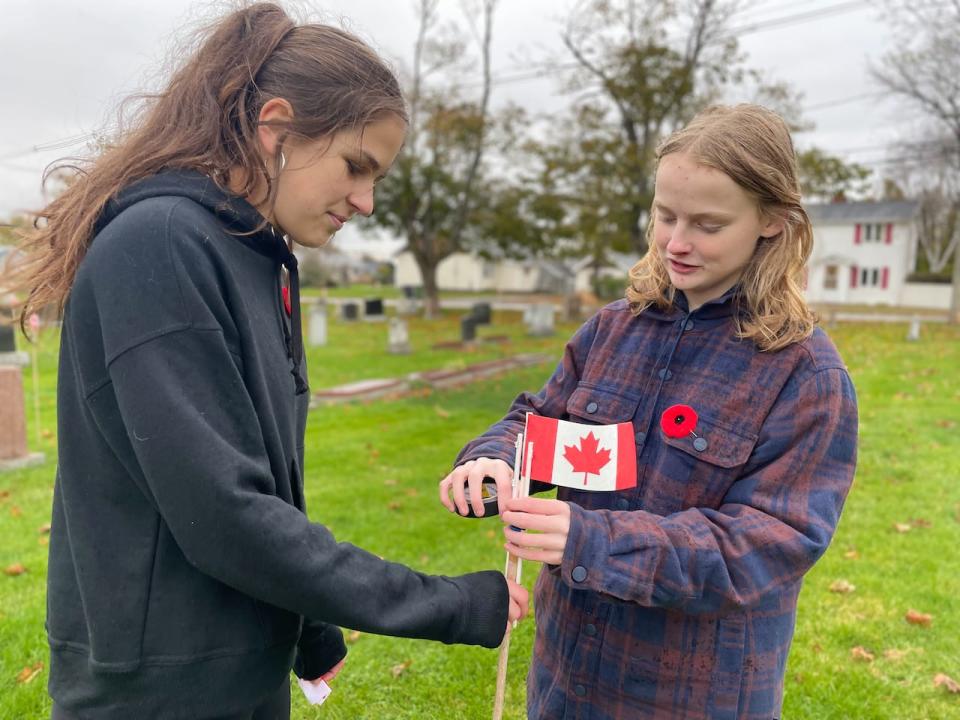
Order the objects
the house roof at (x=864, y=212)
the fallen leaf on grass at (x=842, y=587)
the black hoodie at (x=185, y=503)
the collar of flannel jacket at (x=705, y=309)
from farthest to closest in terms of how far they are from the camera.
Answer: the house roof at (x=864, y=212), the fallen leaf on grass at (x=842, y=587), the collar of flannel jacket at (x=705, y=309), the black hoodie at (x=185, y=503)

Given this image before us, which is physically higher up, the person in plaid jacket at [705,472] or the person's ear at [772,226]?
the person's ear at [772,226]

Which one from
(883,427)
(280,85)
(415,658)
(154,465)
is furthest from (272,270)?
(883,427)

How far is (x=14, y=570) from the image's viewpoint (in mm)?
4375

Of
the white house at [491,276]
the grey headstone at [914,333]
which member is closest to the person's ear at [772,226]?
the grey headstone at [914,333]

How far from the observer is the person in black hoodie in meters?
1.20

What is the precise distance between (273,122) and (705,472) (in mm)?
1153

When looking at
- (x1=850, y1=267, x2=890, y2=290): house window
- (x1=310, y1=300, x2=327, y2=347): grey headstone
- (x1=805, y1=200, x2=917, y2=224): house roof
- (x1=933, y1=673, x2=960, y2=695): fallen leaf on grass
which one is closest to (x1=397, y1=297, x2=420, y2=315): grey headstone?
(x1=310, y1=300, x2=327, y2=347): grey headstone

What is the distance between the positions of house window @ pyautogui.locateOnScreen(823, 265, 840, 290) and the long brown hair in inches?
1648

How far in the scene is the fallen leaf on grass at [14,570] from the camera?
4363 mm

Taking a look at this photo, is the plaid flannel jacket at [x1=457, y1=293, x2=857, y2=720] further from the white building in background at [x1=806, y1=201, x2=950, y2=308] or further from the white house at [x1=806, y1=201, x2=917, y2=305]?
the white house at [x1=806, y1=201, x2=917, y2=305]

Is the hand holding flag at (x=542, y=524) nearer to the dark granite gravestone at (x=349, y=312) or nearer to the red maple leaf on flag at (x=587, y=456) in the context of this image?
the red maple leaf on flag at (x=587, y=456)

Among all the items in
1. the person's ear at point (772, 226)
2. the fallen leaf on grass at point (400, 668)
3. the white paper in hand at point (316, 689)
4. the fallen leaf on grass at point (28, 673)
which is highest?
the person's ear at point (772, 226)

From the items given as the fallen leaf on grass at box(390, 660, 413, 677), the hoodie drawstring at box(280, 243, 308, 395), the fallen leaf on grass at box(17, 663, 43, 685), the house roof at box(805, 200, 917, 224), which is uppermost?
the house roof at box(805, 200, 917, 224)

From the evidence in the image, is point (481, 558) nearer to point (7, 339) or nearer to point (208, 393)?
point (208, 393)
